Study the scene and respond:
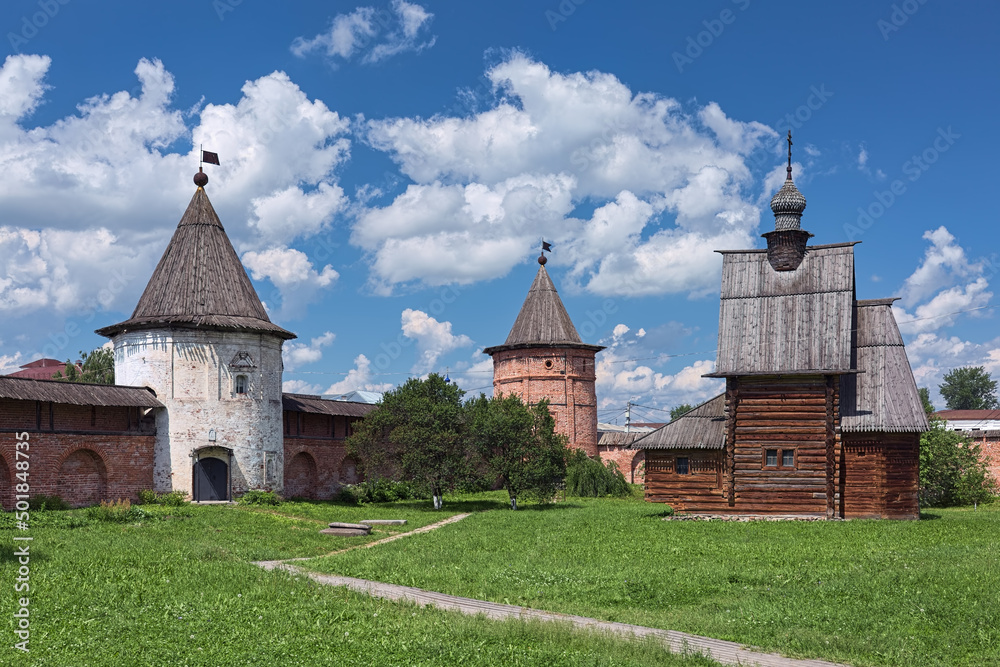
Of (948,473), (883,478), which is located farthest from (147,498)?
(948,473)

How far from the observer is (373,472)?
31.0 metres

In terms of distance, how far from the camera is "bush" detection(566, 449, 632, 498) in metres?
36.6

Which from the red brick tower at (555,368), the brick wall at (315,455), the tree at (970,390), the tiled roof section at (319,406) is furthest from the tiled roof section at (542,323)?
the tree at (970,390)

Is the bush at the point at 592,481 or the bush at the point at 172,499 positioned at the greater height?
the bush at the point at 172,499

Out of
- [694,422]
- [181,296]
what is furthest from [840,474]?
[181,296]

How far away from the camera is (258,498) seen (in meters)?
27.9

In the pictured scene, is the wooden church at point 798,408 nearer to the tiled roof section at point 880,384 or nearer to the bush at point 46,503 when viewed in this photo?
the tiled roof section at point 880,384

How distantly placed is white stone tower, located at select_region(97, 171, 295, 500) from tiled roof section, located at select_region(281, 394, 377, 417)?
71.6 inches

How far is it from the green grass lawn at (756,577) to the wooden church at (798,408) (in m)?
2.48

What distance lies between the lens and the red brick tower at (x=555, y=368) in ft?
138

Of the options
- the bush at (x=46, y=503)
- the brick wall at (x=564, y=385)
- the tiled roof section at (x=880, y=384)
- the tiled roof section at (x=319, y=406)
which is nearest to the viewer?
the bush at (x=46, y=503)

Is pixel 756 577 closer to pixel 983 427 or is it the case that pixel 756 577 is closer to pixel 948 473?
pixel 948 473

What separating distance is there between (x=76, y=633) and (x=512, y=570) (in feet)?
23.3

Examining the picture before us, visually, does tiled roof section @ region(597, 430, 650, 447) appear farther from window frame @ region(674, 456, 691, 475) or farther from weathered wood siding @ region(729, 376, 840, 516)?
weathered wood siding @ region(729, 376, 840, 516)
